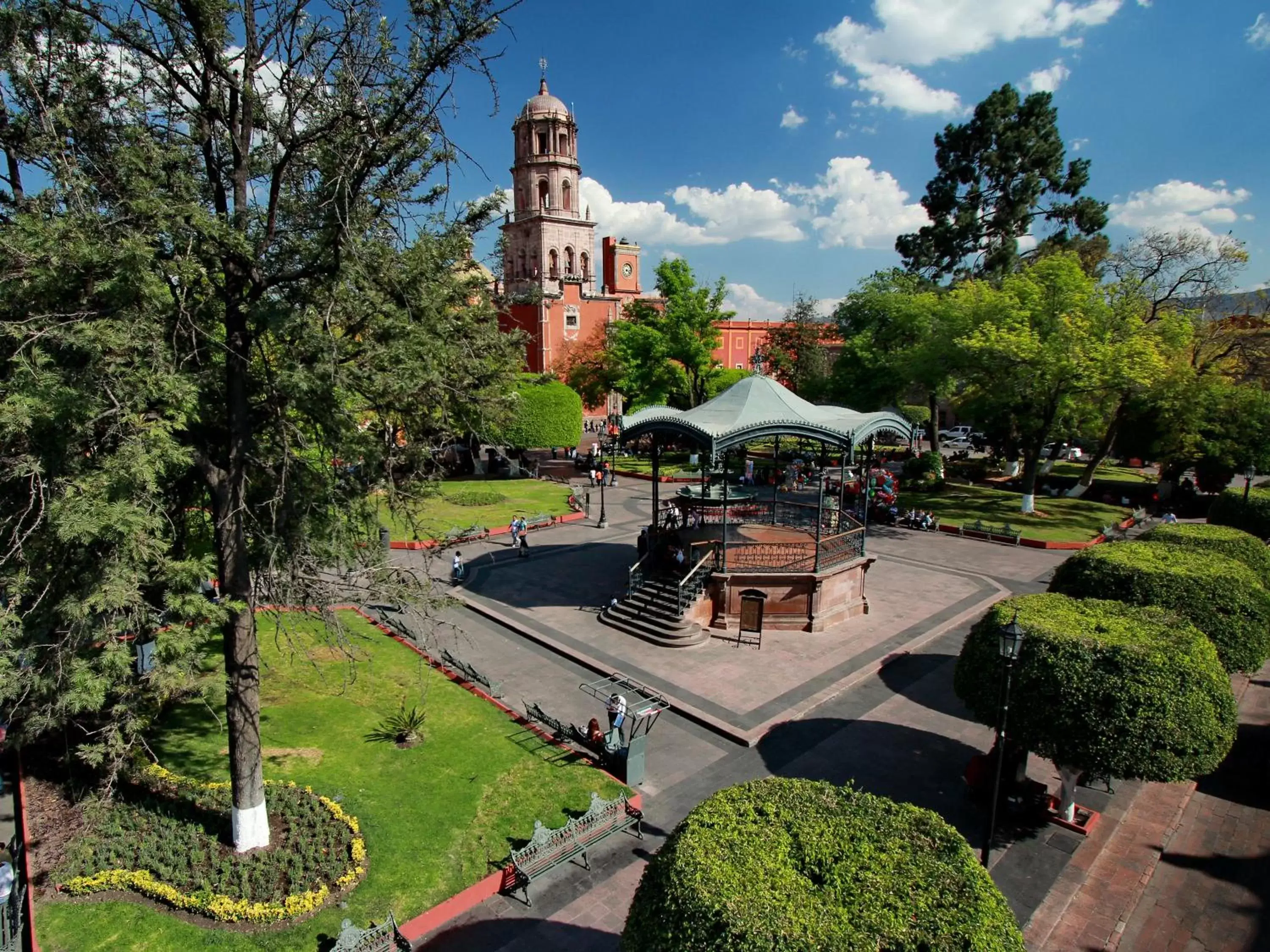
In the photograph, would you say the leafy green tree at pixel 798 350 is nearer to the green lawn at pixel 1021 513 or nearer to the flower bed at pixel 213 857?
the green lawn at pixel 1021 513

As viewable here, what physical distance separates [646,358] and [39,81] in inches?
1506

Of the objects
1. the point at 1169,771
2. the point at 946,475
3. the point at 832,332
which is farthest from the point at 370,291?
the point at 832,332

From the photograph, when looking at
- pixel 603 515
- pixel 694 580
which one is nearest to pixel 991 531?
pixel 603 515

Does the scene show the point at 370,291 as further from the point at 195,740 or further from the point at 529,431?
the point at 529,431

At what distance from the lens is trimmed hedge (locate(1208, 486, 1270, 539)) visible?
891 inches

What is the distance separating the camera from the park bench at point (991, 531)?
27.8m

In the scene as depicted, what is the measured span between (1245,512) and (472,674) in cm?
2526

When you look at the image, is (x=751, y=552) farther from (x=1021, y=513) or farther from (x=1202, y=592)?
(x=1021, y=513)

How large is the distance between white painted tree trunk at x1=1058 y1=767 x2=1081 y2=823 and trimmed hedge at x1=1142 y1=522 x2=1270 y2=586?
7038 millimetres

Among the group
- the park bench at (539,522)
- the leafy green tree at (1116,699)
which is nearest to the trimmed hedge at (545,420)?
the park bench at (539,522)

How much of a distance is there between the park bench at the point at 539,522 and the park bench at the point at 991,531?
1760 cm

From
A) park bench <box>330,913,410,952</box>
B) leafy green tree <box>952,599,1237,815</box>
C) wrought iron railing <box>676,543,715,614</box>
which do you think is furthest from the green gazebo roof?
park bench <box>330,913,410,952</box>

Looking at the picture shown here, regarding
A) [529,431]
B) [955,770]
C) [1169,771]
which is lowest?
[955,770]

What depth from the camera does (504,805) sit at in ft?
35.6
